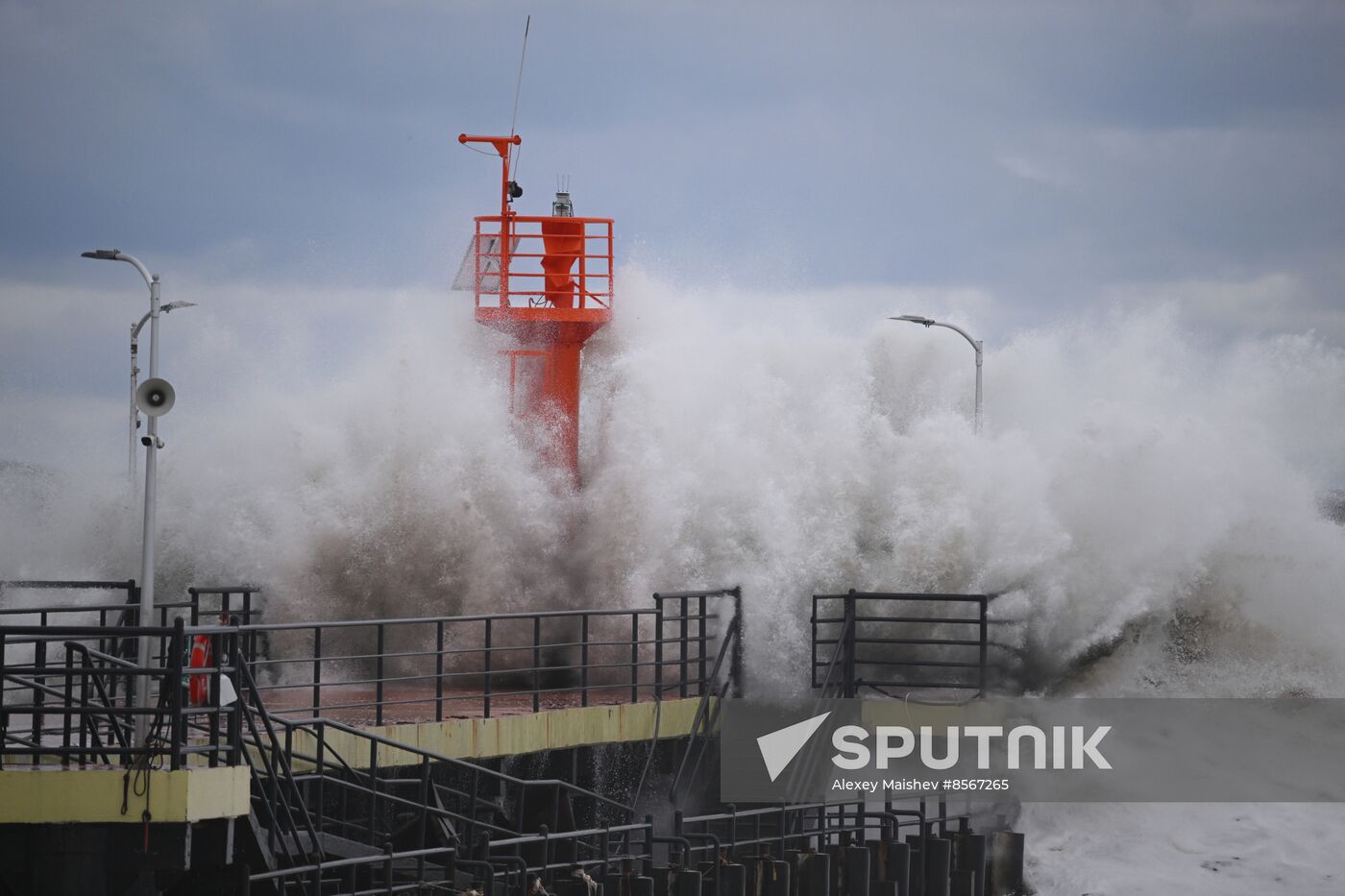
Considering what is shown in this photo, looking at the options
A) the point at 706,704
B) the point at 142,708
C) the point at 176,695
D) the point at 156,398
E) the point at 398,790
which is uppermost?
the point at 156,398

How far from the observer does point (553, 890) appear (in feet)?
44.6

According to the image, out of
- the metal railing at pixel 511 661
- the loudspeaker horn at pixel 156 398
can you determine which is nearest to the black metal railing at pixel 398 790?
the metal railing at pixel 511 661

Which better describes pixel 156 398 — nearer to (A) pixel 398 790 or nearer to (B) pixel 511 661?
(A) pixel 398 790

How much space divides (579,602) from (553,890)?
823 cm

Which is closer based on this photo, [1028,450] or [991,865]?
[991,865]

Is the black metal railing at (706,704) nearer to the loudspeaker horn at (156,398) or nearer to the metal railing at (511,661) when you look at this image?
the metal railing at (511,661)

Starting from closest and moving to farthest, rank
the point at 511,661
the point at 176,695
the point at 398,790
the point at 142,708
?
the point at 176,695, the point at 142,708, the point at 398,790, the point at 511,661

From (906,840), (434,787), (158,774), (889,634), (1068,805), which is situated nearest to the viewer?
(158,774)

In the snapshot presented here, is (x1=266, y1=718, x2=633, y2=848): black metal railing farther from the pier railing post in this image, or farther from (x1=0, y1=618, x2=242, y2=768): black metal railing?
the pier railing post

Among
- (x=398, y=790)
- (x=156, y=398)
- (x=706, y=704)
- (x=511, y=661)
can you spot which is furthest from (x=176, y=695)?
(x=511, y=661)

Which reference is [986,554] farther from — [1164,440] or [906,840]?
[906,840]

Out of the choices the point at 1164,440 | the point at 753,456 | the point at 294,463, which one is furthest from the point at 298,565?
the point at 1164,440

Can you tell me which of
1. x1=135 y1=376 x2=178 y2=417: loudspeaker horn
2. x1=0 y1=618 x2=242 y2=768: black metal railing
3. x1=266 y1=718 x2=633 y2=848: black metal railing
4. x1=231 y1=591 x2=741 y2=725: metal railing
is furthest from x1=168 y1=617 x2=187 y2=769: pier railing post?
x1=231 y1=591 x2=741 y2=725: metal railing

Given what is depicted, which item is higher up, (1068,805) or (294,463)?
(294,463)
